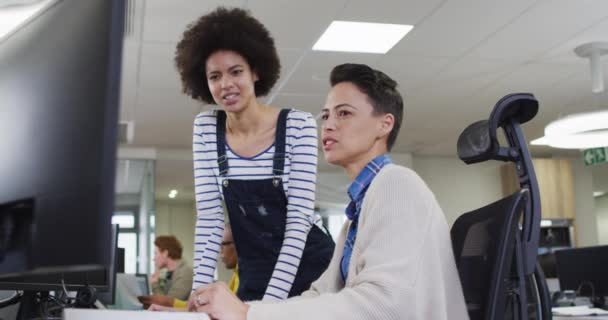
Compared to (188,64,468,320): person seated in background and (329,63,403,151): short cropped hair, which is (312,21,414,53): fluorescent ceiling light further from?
(188,64,468,320): person seated in background

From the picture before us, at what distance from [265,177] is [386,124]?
1.05ft

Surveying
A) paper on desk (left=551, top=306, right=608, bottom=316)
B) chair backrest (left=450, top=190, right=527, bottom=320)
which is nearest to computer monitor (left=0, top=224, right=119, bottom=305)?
chair backrest (left=450, top=190, right=527, bottom=320)

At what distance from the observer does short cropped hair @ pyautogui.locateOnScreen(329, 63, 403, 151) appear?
151 cm

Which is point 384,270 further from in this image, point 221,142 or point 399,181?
point 221,142

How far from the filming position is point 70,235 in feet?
1.81

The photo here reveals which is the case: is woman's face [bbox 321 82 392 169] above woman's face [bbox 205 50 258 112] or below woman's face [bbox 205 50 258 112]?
below

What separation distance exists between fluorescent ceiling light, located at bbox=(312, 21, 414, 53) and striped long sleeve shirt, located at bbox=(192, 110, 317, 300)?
113 inches

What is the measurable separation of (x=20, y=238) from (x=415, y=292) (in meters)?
0.61

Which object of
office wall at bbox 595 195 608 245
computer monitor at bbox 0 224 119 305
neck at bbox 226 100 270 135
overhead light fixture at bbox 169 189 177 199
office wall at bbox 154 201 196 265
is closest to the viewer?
computer monitor at bbox 0 224 119 305

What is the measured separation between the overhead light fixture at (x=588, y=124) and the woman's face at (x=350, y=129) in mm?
3911

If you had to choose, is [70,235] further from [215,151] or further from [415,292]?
[215,151]

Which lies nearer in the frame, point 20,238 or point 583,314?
point 20,238

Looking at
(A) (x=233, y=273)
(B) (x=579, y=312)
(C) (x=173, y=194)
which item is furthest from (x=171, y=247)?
(C) (x=173, y=194)

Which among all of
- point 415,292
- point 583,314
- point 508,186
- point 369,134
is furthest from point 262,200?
point 508,186
